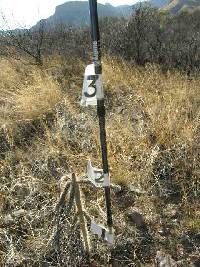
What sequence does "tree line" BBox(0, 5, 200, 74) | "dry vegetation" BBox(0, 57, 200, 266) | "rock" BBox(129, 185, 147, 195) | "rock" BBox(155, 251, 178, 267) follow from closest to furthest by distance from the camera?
"rock" BBox(155, 251, 178, 267), "dry vegetation" BBox(0, 57, 200, 266), "rock" BBox(129, 185, 147, 195), "tree line" BBox(0, 5, 200, 74)

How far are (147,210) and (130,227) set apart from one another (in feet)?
0.72

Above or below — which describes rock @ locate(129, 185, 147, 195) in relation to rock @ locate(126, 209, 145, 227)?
above

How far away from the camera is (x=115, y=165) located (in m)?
3.41

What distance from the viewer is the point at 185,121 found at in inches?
146

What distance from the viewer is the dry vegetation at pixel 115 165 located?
283 centimetres

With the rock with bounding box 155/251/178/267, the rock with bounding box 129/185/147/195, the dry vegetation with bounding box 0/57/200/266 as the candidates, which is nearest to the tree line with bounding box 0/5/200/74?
the dry vegetation with bounding box 0/57/200/266

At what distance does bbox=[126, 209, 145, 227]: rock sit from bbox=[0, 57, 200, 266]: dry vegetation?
24mm

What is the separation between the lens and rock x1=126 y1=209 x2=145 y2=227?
9.87 ft

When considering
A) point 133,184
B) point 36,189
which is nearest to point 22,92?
point 36,189

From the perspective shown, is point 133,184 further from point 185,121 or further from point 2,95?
point 2,95

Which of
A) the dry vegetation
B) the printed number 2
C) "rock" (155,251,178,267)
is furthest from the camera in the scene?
the dry vegetation

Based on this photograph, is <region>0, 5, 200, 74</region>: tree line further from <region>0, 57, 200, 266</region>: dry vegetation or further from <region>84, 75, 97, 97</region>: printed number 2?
<region>84, 75, 97, 97</region>: printed number 2

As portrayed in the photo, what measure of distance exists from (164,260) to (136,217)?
42cm

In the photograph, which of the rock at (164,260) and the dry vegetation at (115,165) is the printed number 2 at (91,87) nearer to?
the dry vegetation at (115,165)
